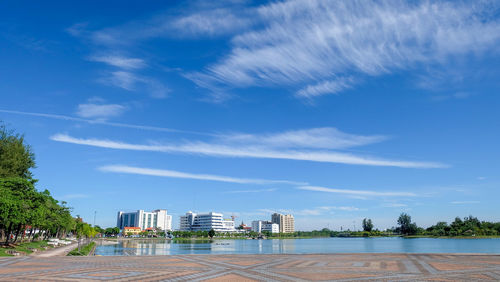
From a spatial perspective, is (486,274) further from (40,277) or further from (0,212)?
(0,212)

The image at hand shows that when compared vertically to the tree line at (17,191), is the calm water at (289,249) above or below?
below

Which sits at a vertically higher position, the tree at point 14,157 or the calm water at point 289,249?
the tree at point 14,157

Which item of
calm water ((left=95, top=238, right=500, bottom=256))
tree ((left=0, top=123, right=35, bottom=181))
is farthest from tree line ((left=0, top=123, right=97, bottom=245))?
calm water ((left=95, top=238, right=500, bottom=256))

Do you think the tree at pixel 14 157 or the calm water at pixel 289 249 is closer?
the tree at pixel 14 157

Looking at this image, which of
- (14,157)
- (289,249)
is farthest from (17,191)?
(289,249)

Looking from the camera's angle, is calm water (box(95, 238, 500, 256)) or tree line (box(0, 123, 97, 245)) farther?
calm water (box(95, 238, 500, 256))

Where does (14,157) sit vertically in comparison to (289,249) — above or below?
above

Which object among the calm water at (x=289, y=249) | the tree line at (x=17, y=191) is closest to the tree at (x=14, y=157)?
the tree line at (x=17, y=191)

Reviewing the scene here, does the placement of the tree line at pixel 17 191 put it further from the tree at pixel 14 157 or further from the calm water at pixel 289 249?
the calm water at pixel 289 249

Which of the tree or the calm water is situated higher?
the tree

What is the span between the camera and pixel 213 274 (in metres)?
22.3

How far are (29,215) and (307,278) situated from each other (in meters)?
41.9

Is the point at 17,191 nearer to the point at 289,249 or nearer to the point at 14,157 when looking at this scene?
the point at 14,157

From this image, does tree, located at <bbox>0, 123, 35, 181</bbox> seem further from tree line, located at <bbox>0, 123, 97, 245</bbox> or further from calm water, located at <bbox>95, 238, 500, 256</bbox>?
calm water, located at <bbox>95, 238, 500, 256</bbox>
